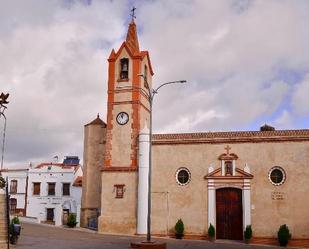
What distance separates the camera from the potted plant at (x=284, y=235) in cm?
2802

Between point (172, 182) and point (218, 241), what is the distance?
5155 mm

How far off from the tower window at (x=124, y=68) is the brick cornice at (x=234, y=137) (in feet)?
17.6

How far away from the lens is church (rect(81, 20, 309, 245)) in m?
29.1

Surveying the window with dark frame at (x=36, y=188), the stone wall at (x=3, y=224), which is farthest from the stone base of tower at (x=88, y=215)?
the window with dark frame at (x=36, y=188)

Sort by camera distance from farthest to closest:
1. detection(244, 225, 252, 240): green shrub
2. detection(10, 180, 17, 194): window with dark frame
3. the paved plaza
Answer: detection(10, 180, 17, 194): window with dark frame < detection(244, 225, 252, 240): green shrub < the paved plaza

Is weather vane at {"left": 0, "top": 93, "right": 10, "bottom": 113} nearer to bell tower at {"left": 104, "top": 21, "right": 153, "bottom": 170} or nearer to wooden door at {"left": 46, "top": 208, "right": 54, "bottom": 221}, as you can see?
bell tower at {"left": 104, "top": 21, "right": 153, "bottom": 170}

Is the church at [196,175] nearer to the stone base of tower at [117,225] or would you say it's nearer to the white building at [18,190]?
the stone base of tower at [117,225]

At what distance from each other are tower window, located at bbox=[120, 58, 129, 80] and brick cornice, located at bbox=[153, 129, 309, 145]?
536 centimetres

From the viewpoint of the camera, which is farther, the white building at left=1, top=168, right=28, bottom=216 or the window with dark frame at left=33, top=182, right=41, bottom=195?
the white building at left=1, top=168, right=28, bottom=216

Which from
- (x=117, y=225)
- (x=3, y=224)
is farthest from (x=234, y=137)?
(x=3, y=224)

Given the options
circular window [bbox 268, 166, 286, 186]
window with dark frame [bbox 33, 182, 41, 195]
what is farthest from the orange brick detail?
window with dark frame [bbox 33, 182, 41, 195]

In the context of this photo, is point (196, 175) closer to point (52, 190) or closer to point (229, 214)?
point (229, 214)

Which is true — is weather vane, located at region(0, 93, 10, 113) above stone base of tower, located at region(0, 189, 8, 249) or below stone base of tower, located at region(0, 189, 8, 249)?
above

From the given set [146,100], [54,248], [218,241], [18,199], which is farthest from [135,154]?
[18,199]
